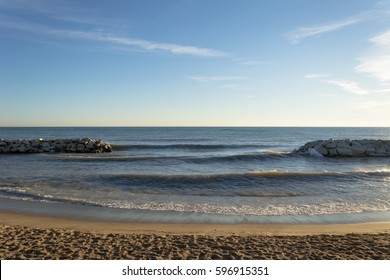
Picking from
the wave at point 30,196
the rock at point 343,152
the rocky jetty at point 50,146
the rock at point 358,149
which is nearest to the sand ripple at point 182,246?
the wave at point 30,196

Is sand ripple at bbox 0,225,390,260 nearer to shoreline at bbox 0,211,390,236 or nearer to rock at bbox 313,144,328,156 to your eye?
shoreline at bbox 0,211,390,236

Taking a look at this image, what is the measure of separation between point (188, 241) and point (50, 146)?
27997 millimetres

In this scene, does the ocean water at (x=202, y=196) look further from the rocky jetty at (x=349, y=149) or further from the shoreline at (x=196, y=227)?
the rocky jetty at (x=349, y=149)

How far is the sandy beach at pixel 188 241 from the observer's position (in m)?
5.48

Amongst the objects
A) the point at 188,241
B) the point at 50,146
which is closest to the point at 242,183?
the point at 188,241

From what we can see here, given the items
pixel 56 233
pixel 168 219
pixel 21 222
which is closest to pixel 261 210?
pixel 168 219

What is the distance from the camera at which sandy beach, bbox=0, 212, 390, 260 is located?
5480mm

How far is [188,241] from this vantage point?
629 centimetres

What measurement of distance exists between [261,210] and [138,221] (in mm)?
3800

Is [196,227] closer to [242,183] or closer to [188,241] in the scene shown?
[188,241]

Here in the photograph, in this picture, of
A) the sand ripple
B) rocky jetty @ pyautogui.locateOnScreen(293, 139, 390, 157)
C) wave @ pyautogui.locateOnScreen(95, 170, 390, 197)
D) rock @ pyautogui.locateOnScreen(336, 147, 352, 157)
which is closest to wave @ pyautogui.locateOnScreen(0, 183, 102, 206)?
wave @ pyautogui.locateOnScreen(95, 170, 390, 197)

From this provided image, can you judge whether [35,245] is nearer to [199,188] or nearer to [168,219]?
[168,219]

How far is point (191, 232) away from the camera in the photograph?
7227mm
